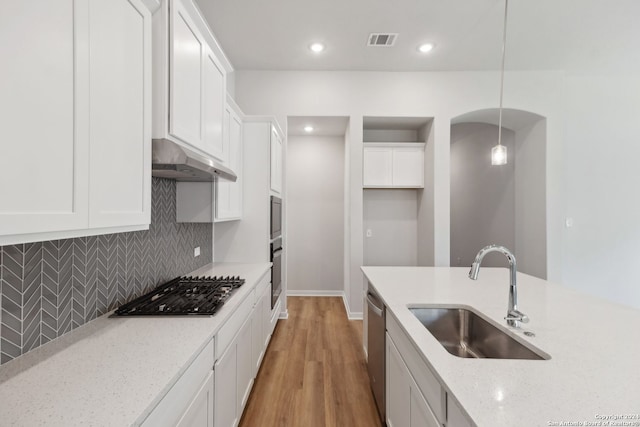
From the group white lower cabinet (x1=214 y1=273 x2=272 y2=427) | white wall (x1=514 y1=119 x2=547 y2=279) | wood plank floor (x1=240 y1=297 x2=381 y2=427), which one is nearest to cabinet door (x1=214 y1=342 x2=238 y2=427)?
white lower cabinet (x1=214 y1=273 x2=272 y2=427)

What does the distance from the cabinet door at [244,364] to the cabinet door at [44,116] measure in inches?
48.2

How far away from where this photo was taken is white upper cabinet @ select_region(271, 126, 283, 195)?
3.09 meters

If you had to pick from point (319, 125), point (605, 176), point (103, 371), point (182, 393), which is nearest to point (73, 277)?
point (103, 371)

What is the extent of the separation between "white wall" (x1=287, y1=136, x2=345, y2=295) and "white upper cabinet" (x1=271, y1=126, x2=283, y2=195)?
1078mm

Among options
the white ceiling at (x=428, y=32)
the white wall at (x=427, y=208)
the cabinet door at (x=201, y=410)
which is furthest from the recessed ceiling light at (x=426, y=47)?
the cabinet door at (x=201, y=410)

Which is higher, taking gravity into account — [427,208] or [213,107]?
[213,107]

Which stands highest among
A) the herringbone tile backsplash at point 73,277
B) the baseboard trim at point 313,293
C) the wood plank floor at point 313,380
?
the herringbone tile backsplash at point 73,277

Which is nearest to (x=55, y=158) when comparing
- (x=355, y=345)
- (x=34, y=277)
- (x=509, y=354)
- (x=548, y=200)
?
(x=34, y=277)

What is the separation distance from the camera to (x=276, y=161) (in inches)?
129

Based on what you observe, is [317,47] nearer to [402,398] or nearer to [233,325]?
[233,325]

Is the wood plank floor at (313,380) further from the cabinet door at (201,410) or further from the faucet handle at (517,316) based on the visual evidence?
the faucet handle at (517,316)

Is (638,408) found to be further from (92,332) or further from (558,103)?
(558,103)

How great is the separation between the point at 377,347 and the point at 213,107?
1987 millimetres

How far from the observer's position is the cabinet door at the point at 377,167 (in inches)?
151
